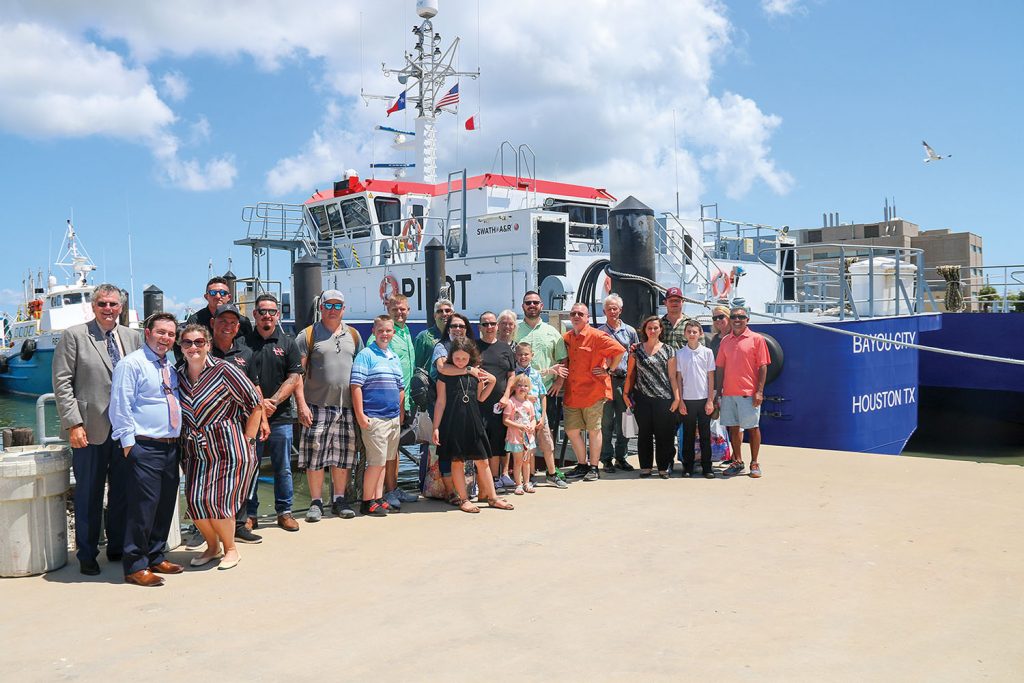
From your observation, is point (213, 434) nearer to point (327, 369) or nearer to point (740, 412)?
point (327, 369)

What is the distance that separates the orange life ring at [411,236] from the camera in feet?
49.1

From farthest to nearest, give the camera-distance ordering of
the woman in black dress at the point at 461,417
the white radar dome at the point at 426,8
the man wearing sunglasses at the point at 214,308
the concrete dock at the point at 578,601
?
the white radar dome at the point at 426,8
the woman in black dress at the point at 461,417
the man wearing sunglasses at the point at 214,308
the concrete dock at the point at 578,601

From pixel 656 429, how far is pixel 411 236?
9360mm

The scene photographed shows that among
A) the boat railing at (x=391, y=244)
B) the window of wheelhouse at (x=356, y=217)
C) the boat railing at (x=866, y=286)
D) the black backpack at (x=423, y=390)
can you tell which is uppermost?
the window of wheelhouse at (x=356, y=217)

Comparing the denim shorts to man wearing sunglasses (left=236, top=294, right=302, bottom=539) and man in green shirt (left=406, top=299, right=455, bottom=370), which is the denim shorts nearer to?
man in green shirt (left=406, top=299, right=455, bottom=370)

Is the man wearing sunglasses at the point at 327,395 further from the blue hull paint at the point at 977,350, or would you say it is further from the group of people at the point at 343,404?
the blue hull paint at the point at 977,350

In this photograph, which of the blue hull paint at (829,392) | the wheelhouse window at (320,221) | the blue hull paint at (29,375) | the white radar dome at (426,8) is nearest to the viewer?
the blue hull paint at (829,392)

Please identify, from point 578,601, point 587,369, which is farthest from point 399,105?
point 578,601

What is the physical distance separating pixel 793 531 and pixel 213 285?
4163 millimetres

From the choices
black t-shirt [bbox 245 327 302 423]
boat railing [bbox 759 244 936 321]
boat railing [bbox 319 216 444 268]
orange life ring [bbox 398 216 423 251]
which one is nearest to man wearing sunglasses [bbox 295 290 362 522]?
black t-shirt [bbox 245 327 302 423]

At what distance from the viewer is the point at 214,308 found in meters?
5.45

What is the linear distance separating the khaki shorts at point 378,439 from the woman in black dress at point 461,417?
344 mm

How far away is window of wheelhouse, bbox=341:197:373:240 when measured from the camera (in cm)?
1576

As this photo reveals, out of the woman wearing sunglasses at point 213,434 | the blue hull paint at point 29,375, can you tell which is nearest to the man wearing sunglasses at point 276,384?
the woman wearing sunglasses at point 213,434
